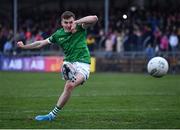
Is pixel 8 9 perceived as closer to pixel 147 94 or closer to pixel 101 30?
pixel 101 30

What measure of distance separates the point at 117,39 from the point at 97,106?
2067 centimetres

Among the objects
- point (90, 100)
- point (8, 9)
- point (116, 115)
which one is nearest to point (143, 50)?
point (8, 9)

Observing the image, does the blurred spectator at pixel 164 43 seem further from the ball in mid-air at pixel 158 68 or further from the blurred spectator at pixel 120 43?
the ball in mid-air at pixel 158 68

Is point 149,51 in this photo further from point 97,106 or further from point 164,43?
point 97,106

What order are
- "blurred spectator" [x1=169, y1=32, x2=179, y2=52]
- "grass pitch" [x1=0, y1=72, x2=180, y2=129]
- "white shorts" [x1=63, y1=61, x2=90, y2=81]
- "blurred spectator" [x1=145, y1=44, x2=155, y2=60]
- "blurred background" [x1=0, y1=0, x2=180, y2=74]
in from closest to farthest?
1. "grass pitch" [x1=0, y1=72, x2=180, y2=129]
2. "white shorts" [x1=63, y1=61, x2=90, y2=81]
3. "blurred spectator" [x1=145, y1=44, x2=155, y2=60]
4. "blurred spectator" [x1=169, y1=32, x2=179, y2=52]
5. "blurred background" [x1=0, y1=0, x2=180, y2=74]

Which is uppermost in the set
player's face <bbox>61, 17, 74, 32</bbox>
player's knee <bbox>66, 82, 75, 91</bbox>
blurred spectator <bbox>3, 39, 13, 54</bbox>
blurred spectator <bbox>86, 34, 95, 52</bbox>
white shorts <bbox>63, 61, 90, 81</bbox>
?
player's face <bbox>61, 17, 74, 32</bbox>

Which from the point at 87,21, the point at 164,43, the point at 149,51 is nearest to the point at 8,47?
the point at 149,51

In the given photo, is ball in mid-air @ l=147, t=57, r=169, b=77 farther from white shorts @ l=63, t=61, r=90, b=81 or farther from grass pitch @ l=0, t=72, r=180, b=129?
white shorts @ l=63, t=61, r=90, b=81

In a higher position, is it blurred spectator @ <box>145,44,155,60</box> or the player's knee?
the player's knee

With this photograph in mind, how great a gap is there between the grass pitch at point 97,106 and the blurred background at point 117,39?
1107 centimetres

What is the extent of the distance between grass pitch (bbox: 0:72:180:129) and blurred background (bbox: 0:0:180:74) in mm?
11071

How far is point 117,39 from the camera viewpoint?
36.2 m

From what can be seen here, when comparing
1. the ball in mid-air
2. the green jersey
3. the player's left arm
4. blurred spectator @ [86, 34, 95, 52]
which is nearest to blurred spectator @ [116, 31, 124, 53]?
blurred spectator @ [86, 34, 95, 52]

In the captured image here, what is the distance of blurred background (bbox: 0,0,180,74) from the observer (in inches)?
1372
